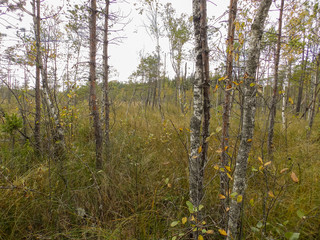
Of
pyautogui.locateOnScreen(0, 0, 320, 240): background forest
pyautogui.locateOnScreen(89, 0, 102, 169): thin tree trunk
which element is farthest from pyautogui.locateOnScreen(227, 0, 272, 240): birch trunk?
pyautogui.locateOnScreen(89, 0, 102, 169): thin tree trunk

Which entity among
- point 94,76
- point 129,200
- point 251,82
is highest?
point 94,76

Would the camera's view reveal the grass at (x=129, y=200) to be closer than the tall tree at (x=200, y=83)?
No

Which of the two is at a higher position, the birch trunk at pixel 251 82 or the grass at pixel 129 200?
the birch trunk at pixel 251 82

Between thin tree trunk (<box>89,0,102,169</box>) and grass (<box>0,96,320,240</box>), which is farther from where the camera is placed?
thin tree trunk (<box>89,0,102,169</box>)

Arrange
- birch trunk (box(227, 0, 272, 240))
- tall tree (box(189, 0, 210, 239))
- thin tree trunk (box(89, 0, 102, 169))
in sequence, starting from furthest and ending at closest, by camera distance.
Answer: thin tree trunk (box(89, 0, 102, 169)) → tall tree (box(189, 0, 210, 239)) → birch trunk (box(227, 0, 272, 240))

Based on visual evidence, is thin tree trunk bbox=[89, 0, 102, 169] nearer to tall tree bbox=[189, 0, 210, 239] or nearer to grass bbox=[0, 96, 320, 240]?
grass bbox=[0, 96, 320, 240]

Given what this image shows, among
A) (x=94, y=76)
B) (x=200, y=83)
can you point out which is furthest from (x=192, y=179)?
(x=94, y=76)

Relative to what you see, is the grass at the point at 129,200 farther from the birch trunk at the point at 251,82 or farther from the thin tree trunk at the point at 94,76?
the thin tree trunk at the point at 94,76

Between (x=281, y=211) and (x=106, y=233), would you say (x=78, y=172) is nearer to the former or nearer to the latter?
(x=106, y=233)

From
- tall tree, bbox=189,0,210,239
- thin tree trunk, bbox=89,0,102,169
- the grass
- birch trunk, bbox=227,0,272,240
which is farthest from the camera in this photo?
thin tree trunk, bbox=89,0,102,169

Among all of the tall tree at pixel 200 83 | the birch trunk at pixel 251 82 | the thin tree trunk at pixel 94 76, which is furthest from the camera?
the thin tree trunk at pixel 94 76

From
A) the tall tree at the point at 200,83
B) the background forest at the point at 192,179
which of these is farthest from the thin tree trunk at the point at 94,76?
the tall tree at the point at 200,83

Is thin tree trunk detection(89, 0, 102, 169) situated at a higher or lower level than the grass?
higher

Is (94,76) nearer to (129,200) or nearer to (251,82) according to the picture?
(129,200)
